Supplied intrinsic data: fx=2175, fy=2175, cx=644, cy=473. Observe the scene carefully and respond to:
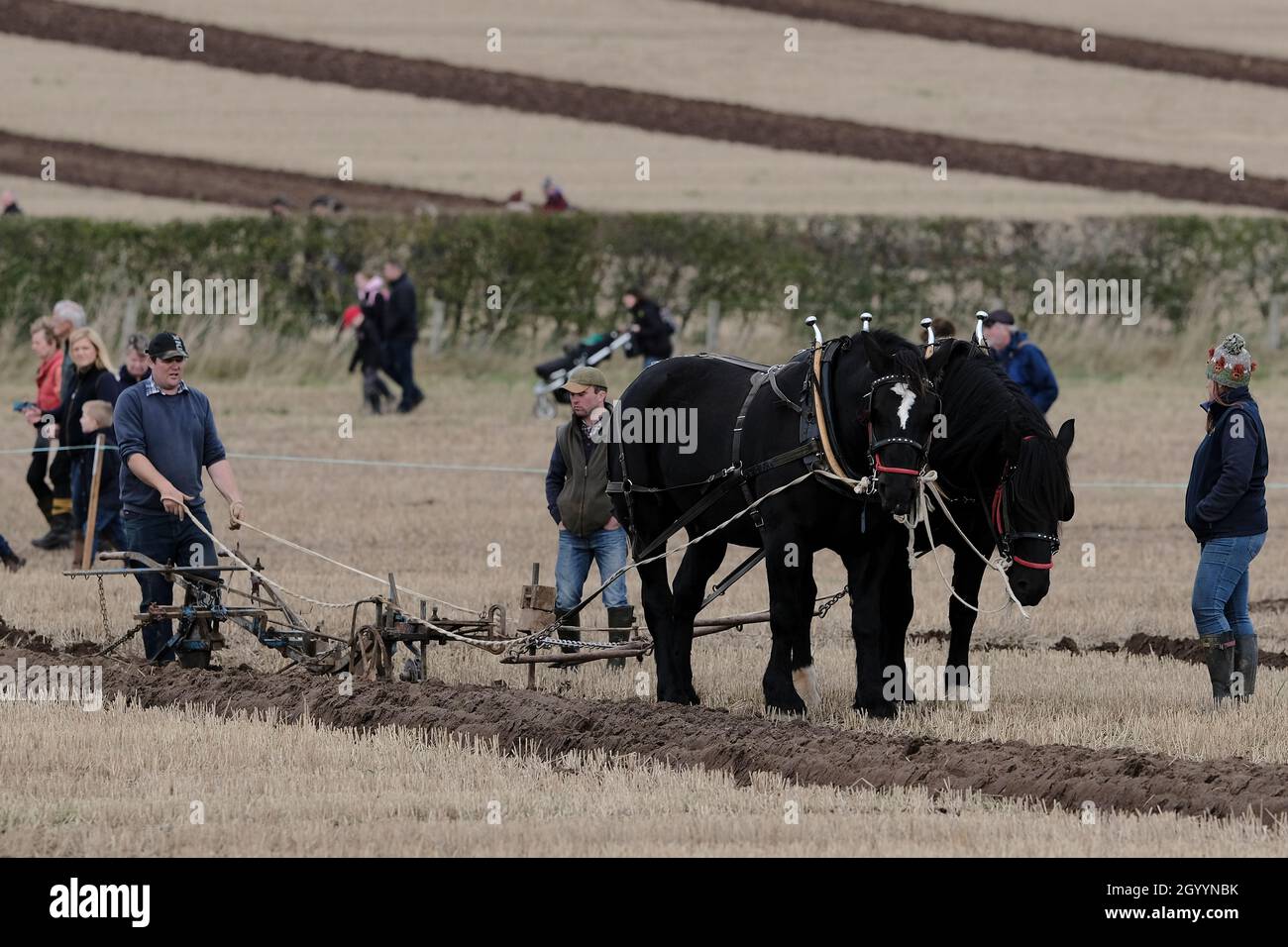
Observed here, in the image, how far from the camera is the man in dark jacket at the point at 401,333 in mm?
27219

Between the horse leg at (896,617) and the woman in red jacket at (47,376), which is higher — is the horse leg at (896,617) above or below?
below

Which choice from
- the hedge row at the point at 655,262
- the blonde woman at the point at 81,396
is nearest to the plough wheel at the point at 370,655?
the blonde woman at the point at 81,396

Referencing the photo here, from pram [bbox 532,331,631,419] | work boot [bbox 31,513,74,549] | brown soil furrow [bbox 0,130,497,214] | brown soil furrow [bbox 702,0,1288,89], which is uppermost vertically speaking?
brown soil furrow [bbox 702,0,1288,89]

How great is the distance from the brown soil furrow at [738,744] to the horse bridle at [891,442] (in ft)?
4.21

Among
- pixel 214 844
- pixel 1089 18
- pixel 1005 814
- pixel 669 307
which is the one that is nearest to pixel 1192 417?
pixel 669 307

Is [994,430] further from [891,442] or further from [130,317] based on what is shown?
[130,317]

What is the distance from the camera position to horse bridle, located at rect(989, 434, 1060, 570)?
10.8 meters

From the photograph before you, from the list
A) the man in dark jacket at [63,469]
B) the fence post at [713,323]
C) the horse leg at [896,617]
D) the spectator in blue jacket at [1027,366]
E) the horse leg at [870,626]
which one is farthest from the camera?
the fence post at [713,323]

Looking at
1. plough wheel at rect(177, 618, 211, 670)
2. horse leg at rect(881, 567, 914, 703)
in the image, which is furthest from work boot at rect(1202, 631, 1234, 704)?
plough wheel at rect(177, 618, 211, 670)

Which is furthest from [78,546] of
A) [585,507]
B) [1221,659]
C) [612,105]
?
[612,105]

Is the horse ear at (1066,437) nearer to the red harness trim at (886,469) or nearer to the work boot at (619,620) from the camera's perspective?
the red harness trim at (886,469)

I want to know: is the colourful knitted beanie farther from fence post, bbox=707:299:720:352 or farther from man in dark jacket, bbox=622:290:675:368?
fence post, bbox=707:299:720:352

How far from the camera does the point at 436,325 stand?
3080cm

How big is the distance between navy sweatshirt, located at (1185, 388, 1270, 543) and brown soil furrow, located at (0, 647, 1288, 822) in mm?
2000
